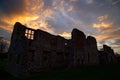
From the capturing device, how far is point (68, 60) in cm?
2353

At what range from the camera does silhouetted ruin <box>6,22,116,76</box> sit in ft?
60.2

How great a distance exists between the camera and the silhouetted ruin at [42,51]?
18.4 meters

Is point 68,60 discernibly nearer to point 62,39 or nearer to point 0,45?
point 62,39

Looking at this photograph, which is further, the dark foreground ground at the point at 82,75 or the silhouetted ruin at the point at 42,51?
the silhouetted ruin at the point at 42,51

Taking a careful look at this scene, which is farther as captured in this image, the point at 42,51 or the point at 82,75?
the point at 42,51

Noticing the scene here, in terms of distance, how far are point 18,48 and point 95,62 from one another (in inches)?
731

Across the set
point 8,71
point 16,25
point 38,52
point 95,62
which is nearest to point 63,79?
point 38,52

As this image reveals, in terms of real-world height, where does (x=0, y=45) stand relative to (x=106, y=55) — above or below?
above

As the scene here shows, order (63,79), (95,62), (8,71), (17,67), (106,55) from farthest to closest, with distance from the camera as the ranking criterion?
(106,55) < (95,62) < (8,71) < (17,67) < (63,79)

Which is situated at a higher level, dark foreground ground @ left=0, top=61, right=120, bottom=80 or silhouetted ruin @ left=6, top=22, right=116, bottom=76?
silhouetted ruin @ left=6, top=22, right=116, bottom=76

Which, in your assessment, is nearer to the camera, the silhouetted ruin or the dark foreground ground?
the dark foreground ground

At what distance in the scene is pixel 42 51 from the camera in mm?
20188

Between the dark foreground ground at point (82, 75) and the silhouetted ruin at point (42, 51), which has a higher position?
the silhouetted ruin at point (42, 51)

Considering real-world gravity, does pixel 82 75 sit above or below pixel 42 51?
below
